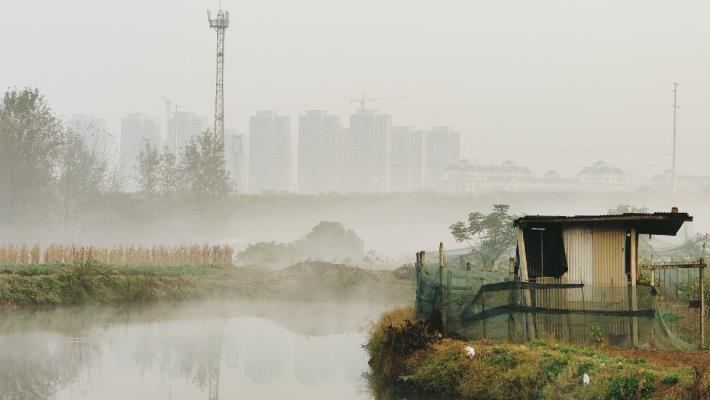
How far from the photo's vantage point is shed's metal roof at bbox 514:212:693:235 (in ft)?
88.3

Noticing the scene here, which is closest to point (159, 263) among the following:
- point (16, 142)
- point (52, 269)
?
point (52, 269)

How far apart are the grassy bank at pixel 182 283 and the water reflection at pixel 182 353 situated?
230cm

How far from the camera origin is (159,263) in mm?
65875

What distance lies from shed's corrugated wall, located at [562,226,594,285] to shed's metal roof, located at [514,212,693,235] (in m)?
0.34

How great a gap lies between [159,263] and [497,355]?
4380 cm

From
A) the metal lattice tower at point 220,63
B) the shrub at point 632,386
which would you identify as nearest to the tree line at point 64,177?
the metal lattice tower at point 220,63

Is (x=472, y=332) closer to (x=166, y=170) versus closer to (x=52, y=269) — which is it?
(x=52, y=269)

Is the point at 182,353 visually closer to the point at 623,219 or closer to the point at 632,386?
the point at 623,219

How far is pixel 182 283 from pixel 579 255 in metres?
32.0

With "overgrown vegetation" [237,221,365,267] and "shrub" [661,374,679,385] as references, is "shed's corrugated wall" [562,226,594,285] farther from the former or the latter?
"overgrown vegetation" [237,221,365,267]

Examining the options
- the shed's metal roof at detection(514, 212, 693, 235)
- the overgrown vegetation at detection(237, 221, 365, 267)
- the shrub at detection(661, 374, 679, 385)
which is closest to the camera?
the shrub at detection(661, 374, 679, 385)

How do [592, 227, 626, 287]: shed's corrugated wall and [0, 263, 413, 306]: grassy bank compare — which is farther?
[0, 263, 413, 306]: grassy bank

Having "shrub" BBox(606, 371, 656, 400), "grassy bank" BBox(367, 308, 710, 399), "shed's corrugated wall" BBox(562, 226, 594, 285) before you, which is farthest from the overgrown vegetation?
"shrub" BBox(606, 371, 656, 400)

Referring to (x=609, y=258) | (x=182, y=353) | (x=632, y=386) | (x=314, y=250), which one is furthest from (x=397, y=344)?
(x=314, y=250)
